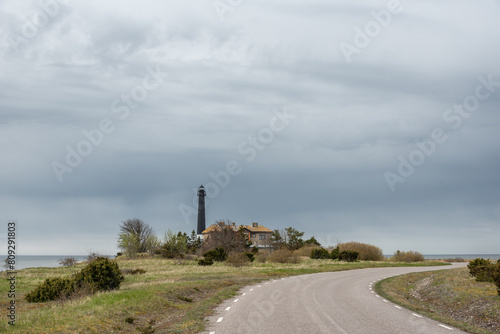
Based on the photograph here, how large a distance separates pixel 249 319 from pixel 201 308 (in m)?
3.58

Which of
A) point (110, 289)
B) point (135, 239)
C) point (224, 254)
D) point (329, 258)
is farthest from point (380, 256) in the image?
point (110, 289)

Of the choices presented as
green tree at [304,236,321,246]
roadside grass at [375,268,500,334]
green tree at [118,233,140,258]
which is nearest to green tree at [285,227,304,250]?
green tree at [304,236,321,246]

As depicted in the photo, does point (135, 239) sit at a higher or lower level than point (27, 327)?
higher

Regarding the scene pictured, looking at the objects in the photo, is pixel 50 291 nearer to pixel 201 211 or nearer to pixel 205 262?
pixel 205 262

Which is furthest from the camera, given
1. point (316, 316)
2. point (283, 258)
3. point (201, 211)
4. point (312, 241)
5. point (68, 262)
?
point (201, 211)

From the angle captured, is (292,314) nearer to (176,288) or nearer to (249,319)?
(249,319)

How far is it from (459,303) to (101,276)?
16851mm

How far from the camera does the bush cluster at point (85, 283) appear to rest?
76.3 ft

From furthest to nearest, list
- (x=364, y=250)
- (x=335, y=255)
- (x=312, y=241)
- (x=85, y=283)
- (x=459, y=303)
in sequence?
(x=312, y=241) → (x=364, y=250) → (x=335, y=255) → (x=85, y=283) → (x=459, y=303)

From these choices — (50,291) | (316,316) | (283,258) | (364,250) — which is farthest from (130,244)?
(316,316)

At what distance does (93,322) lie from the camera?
14.0m

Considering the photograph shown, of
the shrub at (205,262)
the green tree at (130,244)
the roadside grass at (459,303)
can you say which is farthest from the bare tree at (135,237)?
the roadside grass at (459,303)

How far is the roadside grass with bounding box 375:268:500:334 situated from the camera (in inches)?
646

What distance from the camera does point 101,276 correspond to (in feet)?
77.9
